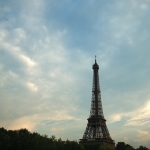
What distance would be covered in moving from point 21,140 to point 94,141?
53.6m

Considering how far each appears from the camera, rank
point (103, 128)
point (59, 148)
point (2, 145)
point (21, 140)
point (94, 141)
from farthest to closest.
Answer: point (103, 128) → point (94, 141) → point (59, 148) → point (21, 140) → point (2, 145)

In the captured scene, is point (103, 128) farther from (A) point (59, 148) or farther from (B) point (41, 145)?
(B) point (41, 145)

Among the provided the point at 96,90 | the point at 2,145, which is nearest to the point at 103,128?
the point at 96,90

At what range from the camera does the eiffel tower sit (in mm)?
117688

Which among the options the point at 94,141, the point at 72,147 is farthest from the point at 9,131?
the point at 94,141

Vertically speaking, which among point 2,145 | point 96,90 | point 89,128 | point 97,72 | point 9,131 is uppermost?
point 97,72

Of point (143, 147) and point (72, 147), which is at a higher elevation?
point (143, 147)

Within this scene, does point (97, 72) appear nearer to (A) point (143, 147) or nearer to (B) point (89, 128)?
(B) point (89, 128)

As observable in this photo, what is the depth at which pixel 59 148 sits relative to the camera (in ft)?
256

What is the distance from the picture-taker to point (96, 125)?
120 meters

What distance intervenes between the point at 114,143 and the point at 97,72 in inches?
1535

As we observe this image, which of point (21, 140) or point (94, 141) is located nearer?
point (21, 140)

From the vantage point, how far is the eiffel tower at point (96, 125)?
11769cm

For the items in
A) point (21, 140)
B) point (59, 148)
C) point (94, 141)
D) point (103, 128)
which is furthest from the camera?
point (103, 128)
